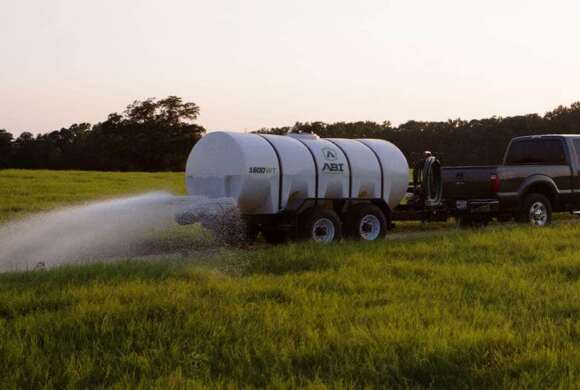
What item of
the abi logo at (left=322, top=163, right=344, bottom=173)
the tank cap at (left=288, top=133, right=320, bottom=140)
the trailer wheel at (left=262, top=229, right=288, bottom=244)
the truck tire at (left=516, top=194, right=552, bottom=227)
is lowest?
the trailer wheel at (left=262, top=229, right=288, bottom=244)

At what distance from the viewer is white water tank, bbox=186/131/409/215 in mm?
13508

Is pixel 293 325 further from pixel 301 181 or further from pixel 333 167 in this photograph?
pixel 333 167

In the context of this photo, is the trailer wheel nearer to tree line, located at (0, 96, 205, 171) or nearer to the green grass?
the green grass

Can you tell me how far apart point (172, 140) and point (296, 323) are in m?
82.7

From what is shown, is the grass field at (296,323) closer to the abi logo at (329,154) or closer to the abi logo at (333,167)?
the abi logo at (333,167)

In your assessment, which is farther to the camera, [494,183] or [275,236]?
[494,183]

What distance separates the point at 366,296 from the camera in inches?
320

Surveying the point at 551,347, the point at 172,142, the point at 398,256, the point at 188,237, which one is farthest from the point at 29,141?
the point at 551,347

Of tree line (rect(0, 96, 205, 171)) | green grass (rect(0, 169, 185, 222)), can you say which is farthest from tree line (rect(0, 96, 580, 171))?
green grass (rect(0, 169, 185, 222))

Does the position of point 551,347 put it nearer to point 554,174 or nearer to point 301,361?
point 301,361

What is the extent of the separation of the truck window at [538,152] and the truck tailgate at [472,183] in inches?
85.9

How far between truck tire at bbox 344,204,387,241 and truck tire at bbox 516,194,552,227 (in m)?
3.98

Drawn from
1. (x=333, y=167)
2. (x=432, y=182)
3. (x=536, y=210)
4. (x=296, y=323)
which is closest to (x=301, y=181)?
(x=333, y=167)

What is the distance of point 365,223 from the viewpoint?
15125mm
